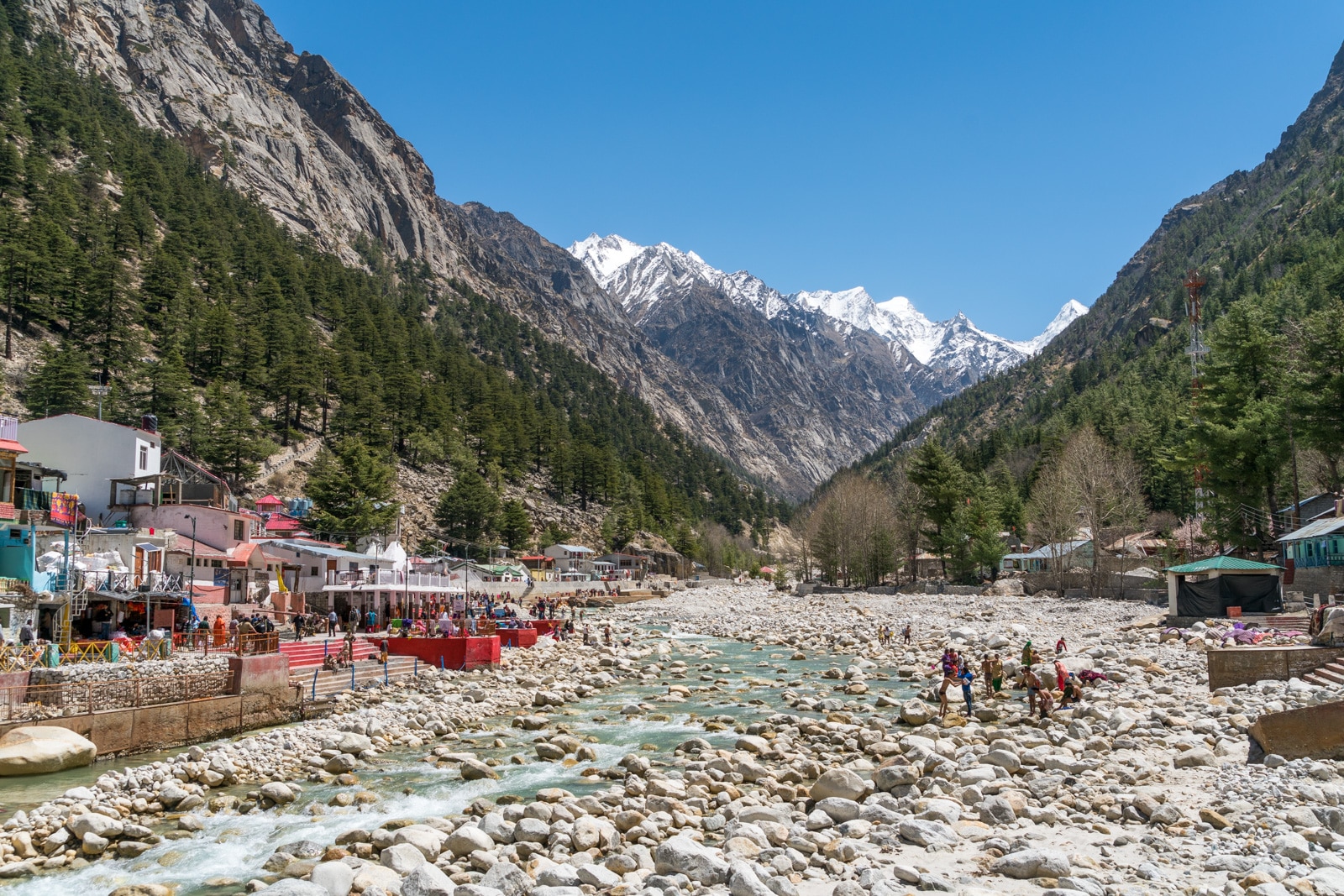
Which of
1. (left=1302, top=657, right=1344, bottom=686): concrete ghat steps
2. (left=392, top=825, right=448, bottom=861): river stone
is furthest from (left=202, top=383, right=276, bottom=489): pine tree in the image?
(left=1302, top=657, right=1344, bottom=686): concrete ghat steps

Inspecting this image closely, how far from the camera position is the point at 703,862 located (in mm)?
10328

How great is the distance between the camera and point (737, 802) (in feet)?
44.0

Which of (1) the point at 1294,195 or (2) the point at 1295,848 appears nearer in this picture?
(2) the point at 1295,848

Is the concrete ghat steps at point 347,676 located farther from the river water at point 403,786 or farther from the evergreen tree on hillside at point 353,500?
the evergreen tree on hillside at point 353,500

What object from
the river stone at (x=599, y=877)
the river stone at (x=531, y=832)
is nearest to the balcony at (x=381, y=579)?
the river stone at (x=531, y=832)

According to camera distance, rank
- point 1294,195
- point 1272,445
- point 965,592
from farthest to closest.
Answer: point 1294,195 < point 965,592 < point 1272,445

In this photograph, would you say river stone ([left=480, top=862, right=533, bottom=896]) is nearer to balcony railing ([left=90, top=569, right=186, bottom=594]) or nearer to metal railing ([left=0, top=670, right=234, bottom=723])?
metal railing ([left=0, top=670, right=234, bottom=723])

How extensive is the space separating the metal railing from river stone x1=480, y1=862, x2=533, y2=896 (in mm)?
12613

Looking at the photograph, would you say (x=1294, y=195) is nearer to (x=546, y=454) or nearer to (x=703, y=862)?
(x=546, y=454)

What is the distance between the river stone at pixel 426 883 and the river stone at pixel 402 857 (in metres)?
0.76

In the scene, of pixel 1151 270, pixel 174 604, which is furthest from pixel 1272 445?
pixel 1151 270

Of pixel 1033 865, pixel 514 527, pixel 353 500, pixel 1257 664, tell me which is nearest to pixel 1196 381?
pixel 1257 664

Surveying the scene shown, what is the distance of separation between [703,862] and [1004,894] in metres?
3.54

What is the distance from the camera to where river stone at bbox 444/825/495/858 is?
11.7 m
